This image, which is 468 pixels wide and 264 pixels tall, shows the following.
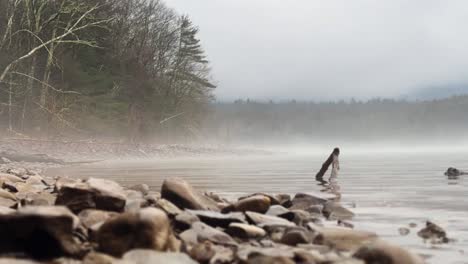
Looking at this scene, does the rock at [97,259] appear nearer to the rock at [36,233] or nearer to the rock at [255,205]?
the rock at [36,233]

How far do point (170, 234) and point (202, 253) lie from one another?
221mm

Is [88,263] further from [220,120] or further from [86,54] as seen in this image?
[220,120]

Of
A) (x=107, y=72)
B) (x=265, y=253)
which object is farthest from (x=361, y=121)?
(x=265, y=253)

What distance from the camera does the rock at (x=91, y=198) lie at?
3.97m

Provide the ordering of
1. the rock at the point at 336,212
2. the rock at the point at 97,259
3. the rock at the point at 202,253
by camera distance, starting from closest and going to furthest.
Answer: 1. the rock at the point at 97,259
2. the rock at the point at 202,253
3. the rock at the point at 336,212

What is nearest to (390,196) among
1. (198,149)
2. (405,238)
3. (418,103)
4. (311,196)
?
(311,196)

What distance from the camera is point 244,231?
3.71 m

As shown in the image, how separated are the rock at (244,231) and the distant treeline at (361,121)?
94544mm

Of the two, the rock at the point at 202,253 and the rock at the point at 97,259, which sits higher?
the rock at the point at 97,259

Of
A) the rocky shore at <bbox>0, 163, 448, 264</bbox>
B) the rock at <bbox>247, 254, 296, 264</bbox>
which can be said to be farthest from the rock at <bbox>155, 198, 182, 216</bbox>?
the rock at <bbox>247, 254, 296, 264</bbox>

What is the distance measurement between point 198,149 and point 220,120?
3113 cm

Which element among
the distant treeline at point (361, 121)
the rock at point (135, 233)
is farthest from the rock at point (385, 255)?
the distant treeline at point (361, 121)

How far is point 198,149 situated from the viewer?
36.1 meters

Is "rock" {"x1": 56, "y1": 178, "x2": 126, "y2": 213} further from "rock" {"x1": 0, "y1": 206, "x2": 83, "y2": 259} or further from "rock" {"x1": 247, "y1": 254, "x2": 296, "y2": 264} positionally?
"rock" {"x1": 247, "y1": 254, "x2": 296, "y2": 264}
